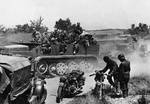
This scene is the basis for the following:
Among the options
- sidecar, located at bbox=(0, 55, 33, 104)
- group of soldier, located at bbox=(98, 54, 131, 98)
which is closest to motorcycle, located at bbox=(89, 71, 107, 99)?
group of soldier, located at bbox=(98, 54, 131, 98)

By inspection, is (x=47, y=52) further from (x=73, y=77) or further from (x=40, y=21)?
(x=40, y=21)

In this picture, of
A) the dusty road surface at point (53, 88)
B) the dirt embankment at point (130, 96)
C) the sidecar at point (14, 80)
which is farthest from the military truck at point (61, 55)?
the sidecar at point (14, 80)

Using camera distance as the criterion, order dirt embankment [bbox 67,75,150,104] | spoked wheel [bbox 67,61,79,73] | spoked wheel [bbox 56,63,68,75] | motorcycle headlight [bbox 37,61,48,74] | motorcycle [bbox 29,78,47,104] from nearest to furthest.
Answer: motorcycle [bbox 29,78,47,104]
dirt embankment [bbox 67,75,150,104]
motorcycle headlight [bbox 37,61,48,74]
spoked wheel [bbox 56,63,68,75]
spoked wheel [bbox 67,61,79,73]

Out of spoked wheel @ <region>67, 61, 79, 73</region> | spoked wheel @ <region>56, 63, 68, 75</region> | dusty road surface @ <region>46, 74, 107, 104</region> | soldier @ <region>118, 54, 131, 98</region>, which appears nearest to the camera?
soldier @ <region>118, 54, 131, 98</region>

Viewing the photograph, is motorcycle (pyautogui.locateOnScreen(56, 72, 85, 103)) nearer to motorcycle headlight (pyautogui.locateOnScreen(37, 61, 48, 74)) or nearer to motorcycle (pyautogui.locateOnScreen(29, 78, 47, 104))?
motorcycle (pyautogui.locateOnScreen(29, 78, 47, 104))

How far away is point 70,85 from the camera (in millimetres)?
12867

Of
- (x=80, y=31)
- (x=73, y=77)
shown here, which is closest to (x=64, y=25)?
(x=80, y=31)

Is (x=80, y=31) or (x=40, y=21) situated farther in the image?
(x=40, y=21)

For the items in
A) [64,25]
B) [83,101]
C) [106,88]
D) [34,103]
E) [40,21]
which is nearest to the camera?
[34,103]

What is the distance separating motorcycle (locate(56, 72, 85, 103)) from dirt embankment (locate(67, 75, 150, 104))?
2.03 ft

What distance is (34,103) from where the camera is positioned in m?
9.84

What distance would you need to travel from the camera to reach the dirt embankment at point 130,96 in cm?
1115

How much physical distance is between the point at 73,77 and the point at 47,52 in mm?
5806

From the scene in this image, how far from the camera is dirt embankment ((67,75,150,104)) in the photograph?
36.6 feet
